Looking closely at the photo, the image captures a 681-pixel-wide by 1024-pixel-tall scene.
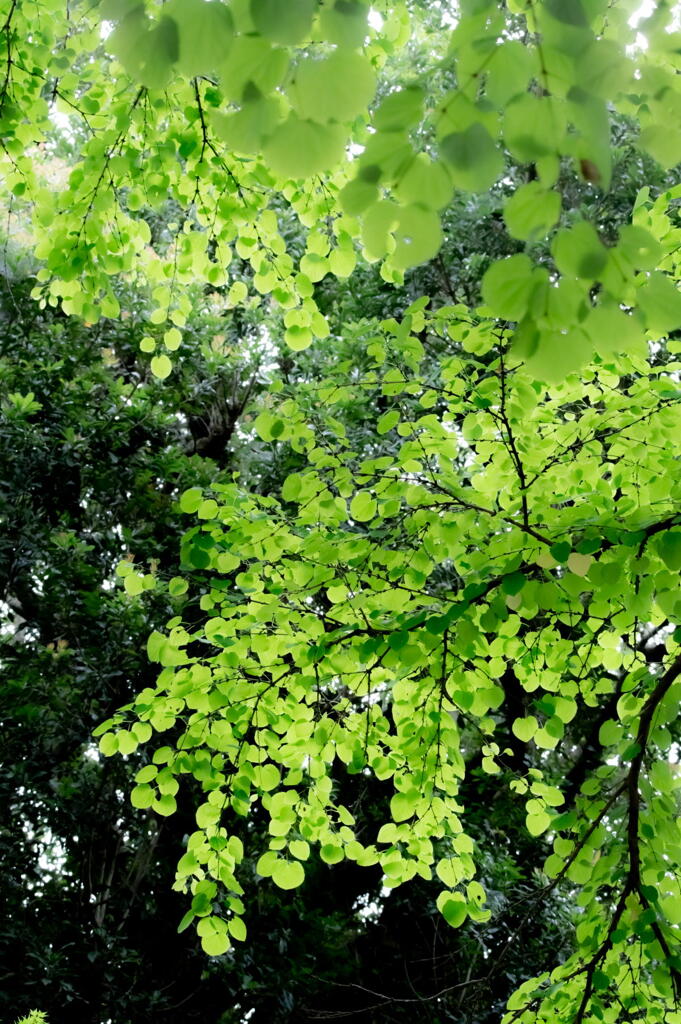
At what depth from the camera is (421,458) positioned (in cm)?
275

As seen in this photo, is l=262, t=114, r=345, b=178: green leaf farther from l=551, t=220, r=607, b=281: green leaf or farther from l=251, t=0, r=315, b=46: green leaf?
l=551, t=220, r=607, b=281: green leaf

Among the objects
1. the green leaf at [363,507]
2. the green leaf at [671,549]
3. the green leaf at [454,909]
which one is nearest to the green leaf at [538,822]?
the green leaf at [454,909]

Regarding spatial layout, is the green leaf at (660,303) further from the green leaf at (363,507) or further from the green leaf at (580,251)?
the green leaf at (363,507)

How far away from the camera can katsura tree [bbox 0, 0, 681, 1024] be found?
1000mm

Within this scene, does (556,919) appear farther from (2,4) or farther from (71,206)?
(2,4)

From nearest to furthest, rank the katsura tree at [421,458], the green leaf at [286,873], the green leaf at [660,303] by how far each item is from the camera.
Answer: the katsura tree at [421,458]
the green leaf at [660,303]
the green leaf at [286,873]

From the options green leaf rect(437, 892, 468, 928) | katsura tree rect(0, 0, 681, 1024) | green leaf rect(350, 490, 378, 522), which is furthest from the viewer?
green leaf rect(437, 892, 468, 928)

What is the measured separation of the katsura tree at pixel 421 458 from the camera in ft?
3.28

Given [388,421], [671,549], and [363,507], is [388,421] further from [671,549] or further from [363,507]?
[671,549]

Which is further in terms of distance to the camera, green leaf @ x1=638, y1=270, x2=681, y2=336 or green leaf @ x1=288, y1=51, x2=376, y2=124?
green leaf @ x1=638, y1=270, x2=681, y2=336

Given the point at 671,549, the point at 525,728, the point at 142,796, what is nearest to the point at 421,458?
the point at 525,728

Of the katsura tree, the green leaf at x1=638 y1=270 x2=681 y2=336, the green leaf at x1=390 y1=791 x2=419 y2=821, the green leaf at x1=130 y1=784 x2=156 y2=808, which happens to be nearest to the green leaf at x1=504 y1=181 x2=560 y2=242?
the katsura tree

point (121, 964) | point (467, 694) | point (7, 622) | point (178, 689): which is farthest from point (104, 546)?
point (467, 694)

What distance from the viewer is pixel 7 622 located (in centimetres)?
598
